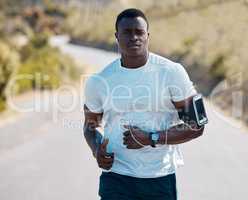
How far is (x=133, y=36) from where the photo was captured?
12.4 ft

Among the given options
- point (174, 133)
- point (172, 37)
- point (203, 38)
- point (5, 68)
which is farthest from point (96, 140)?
point (172, 37)

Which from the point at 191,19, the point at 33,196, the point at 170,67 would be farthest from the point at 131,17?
the point at 191,19

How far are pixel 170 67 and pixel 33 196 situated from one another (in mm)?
4865

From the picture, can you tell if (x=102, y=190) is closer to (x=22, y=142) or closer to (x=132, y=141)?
(x=132, y=141)

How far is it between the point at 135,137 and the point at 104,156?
21 cm

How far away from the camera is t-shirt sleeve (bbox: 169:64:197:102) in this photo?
12.1 ft

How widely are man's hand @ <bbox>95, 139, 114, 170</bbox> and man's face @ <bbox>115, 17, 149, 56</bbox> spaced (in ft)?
1.74

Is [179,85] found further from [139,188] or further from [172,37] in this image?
[172,37]

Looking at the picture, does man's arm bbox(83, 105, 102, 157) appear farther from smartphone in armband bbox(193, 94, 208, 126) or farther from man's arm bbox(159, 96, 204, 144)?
smartphone in armband bbox(193, 94, 208, 126)

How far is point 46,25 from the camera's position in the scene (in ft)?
315

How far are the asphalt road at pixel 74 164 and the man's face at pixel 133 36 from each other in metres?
4.27

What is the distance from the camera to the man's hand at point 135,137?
3.65 metres

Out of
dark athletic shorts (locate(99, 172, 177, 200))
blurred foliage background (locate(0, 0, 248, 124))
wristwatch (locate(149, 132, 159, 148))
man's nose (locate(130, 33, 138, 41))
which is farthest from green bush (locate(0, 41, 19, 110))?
wristwatch (locate(149, 132, 159, 148))

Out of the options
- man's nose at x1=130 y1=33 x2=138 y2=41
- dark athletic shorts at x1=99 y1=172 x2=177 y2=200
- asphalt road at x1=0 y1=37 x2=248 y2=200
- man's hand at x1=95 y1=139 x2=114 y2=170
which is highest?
man's nose at x1=130 y1=33 x2=138 y2=41
